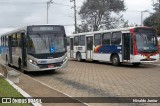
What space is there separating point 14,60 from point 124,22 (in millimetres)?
40243

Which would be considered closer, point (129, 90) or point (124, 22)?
point (129, 90)

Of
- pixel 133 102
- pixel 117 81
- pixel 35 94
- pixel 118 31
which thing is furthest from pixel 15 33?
pixel 133 102

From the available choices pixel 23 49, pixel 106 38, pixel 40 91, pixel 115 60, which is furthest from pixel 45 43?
pixel 106 38

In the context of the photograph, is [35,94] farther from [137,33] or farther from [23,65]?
[137,33]

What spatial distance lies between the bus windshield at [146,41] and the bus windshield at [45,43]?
21.5 ft

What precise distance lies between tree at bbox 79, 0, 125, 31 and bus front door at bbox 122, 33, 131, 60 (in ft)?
118

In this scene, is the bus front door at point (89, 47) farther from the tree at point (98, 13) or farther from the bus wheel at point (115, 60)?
the tree at point (98, 13)

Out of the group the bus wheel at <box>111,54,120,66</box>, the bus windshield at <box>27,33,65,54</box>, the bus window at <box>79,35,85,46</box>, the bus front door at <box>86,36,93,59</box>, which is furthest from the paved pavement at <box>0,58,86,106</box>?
the bus window at <box>79,35,85,46</box>

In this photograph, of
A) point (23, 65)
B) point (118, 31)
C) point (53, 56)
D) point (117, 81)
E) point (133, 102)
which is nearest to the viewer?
point (133, 102)

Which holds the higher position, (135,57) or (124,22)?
(124,22)

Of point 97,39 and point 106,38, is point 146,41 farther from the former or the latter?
point 97,39

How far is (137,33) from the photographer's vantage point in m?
24.5

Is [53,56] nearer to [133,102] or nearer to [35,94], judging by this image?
[35,94]

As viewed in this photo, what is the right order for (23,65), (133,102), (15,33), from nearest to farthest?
(133,102) < (23,65) < (15,33)
